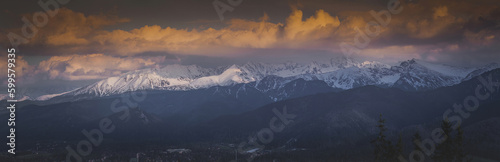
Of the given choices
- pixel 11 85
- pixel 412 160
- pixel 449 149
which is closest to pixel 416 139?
pixel 449 149

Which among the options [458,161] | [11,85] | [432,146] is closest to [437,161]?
[458,161]

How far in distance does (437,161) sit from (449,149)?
45.5 feet

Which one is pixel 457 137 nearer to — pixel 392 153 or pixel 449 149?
pixel 449 149

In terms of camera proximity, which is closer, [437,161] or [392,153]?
[392,153]

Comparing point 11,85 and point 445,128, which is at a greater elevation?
point 11,85

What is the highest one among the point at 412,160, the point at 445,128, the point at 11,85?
the point at 11,85

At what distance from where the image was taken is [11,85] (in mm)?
160500

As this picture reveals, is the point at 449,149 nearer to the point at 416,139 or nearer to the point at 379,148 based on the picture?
the point at 416,139

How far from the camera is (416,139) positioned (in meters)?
113

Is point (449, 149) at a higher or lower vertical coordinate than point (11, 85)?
lower

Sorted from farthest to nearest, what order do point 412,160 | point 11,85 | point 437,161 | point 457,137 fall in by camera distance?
point 412,160, point 11,85, point 437,161, point 457,137

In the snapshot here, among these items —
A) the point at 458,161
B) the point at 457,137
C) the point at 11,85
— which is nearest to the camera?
the point at 457,137

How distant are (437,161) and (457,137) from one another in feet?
59.2

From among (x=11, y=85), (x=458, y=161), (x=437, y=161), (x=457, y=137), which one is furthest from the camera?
(x=11, y=85)
